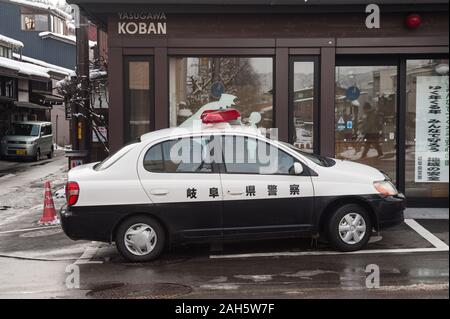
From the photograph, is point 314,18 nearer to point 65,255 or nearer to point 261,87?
point 261,87

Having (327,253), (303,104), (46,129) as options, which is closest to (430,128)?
(303,104)

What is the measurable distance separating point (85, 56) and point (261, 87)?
178 inches

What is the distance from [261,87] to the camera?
1061 cm

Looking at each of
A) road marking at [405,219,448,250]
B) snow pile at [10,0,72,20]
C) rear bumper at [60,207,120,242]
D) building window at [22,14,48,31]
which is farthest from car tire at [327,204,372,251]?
building window at [22,14,48,31]

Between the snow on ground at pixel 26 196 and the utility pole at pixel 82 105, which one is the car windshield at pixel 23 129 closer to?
the snow on ground at pixel 26 196

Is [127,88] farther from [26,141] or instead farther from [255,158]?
[26,141]

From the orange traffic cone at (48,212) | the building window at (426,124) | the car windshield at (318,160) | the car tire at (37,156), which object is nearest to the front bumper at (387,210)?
the car windshield at (318,160)

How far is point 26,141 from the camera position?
89.2ft

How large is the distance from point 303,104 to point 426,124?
2.32 metres

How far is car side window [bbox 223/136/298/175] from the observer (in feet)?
24.0

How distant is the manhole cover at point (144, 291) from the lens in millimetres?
5902

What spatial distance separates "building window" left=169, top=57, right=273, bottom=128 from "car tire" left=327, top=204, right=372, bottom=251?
11.8 feet

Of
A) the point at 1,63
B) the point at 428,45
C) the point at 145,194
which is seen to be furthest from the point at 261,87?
the point at 1,63

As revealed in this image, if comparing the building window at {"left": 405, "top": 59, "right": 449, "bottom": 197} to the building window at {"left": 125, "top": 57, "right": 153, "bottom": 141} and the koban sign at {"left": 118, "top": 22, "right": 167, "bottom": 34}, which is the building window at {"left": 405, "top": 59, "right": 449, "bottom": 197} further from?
the building window at {"left": 125, "top": 57, "right": 153, "bottom": 141}
